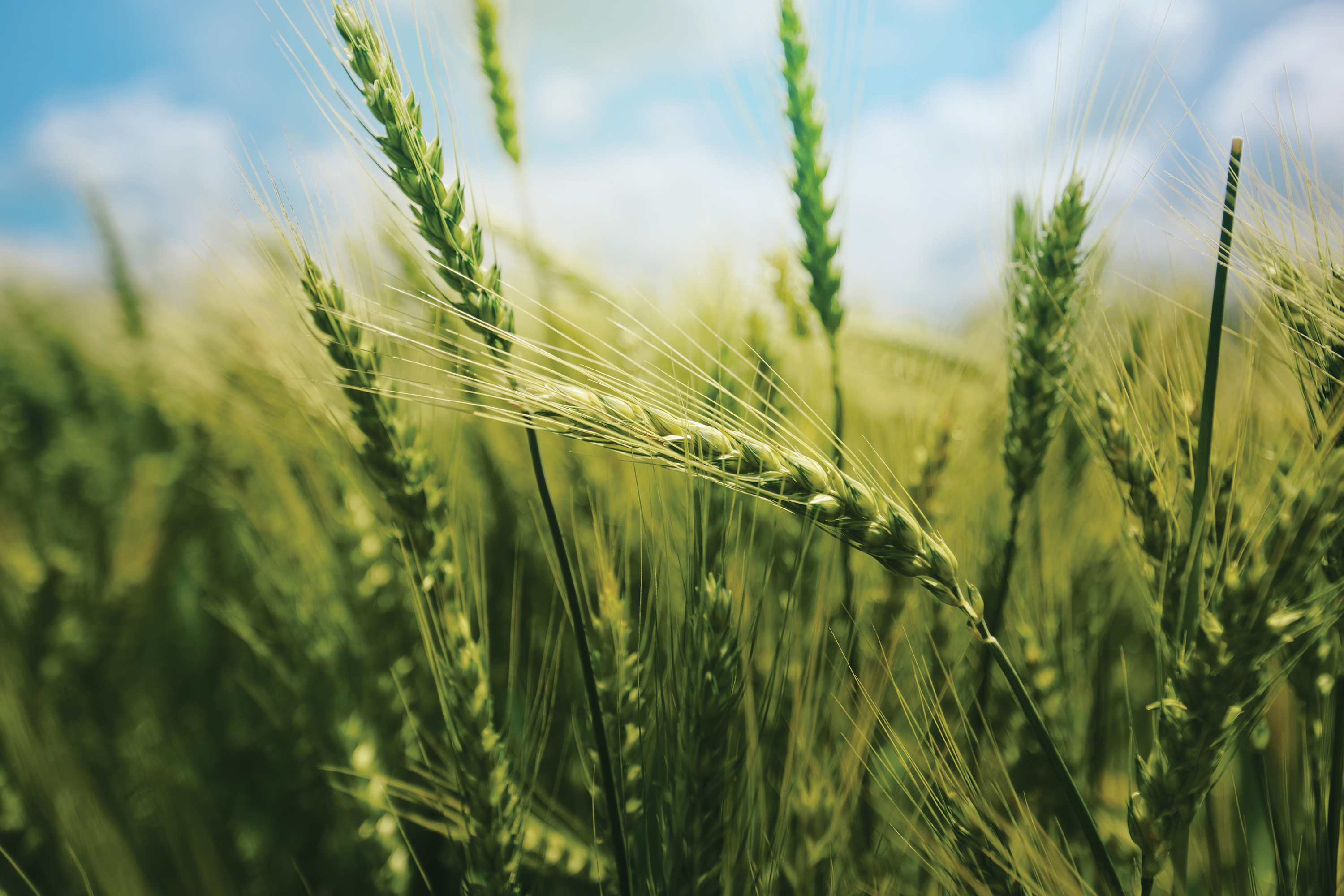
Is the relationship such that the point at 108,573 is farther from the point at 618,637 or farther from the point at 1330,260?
the point at 1330,260

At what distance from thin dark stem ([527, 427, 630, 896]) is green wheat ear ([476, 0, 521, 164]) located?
78cm

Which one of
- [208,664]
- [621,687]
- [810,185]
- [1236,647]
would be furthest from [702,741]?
[208,664]

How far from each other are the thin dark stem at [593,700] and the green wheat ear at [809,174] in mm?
482

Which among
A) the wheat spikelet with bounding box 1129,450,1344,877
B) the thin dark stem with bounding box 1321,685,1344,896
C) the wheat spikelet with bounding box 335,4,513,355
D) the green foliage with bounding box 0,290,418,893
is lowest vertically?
the green foliage with bounding box 0,290,418,893

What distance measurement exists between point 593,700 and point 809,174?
696 mm

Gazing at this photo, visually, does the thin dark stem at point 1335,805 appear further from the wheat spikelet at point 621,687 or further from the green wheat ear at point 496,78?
the green wheat ear at point 496,78

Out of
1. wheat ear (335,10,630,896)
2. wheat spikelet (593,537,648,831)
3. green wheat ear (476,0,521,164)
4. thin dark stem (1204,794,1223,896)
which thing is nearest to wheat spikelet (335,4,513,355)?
wheat ear (335,10,630,896)

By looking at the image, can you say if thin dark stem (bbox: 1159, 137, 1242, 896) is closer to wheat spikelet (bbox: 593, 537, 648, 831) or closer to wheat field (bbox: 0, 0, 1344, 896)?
wheat field (bbox: 0, 0, 1344, 896)

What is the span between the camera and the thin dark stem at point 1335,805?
46 centimetres

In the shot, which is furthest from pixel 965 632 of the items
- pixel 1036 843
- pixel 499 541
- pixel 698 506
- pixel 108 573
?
pixel 108 573

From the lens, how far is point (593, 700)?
0.47m

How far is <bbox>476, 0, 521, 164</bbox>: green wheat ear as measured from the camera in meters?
1.00

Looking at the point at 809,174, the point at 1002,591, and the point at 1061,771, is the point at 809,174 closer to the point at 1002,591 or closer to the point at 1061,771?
the point at 1002,591

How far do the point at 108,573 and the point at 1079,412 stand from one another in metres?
2.04
